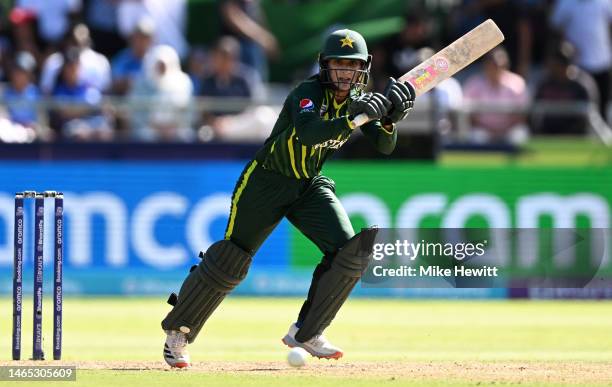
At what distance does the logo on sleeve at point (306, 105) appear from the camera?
6.98 meters

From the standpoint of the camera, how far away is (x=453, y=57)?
742 cm

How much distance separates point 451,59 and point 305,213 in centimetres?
123

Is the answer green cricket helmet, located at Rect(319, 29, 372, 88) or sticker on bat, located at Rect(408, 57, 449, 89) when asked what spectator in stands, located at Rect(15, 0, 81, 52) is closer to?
green cricket helmet, located at Rect(319, 29, 372, 88)

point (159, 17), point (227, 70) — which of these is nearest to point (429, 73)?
point (227, 70)

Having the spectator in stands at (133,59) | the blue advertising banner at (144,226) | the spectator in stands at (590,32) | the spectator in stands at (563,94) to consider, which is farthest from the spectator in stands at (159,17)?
the spectator in stands at (590,32)

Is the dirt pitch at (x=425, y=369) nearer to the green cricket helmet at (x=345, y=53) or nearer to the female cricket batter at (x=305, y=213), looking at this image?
the female cricket batter at (x=305, y=213)

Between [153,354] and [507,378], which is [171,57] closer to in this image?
[153,354]

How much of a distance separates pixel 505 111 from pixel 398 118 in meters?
6.27

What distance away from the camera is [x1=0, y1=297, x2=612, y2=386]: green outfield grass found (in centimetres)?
704

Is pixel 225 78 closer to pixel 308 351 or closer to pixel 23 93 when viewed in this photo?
pixel 23 93

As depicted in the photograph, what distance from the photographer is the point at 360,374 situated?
281 inches

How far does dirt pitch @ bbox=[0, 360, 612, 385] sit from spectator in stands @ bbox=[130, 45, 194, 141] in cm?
564

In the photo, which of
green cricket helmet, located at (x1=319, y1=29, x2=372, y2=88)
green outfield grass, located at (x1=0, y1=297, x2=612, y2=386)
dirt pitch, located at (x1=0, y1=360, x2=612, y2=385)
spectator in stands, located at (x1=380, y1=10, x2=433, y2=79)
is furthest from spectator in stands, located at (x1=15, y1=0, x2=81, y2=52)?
green cricket helmet, located at (x1=319, y1=29, x2=372, y2=88)
